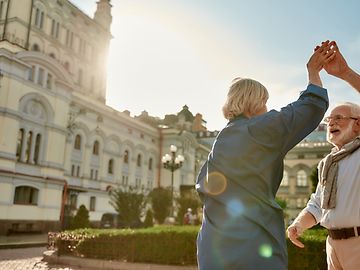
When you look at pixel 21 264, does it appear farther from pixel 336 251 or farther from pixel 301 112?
pixel 301 112

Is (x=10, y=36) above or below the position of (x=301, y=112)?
above

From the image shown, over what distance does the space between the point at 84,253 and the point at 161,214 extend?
62.3 feet

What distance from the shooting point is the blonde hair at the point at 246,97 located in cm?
209

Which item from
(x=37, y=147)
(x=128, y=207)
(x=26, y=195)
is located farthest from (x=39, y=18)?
(x=128, y=207)

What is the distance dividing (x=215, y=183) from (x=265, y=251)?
0.43 meters

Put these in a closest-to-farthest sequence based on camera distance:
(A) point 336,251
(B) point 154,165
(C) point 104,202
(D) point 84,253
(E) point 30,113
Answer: (A) point 336,251 → (D) point 84,253 → (E) point 30,113 → (C) point 104,202 → (B) point 154,165

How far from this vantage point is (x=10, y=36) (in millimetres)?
30469

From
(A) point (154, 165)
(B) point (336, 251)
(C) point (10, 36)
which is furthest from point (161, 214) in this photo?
(B) point (336, 251)

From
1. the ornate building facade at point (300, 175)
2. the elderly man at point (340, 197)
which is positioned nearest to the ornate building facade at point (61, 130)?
the ornate building facade at point (300, 175)

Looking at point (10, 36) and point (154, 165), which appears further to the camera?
point (154, 165)

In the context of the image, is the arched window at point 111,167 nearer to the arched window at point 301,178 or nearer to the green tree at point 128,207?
the green tree at point 128,207

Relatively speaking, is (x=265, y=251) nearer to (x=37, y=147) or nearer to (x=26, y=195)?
(x=26, y=195)

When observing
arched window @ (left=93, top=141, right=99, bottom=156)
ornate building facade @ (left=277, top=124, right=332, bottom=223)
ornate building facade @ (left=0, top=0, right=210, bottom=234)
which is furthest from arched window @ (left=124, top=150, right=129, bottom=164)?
ornate building facade @ (left=277, top=124, right=332, bottom=223)

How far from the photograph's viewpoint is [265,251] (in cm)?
179
